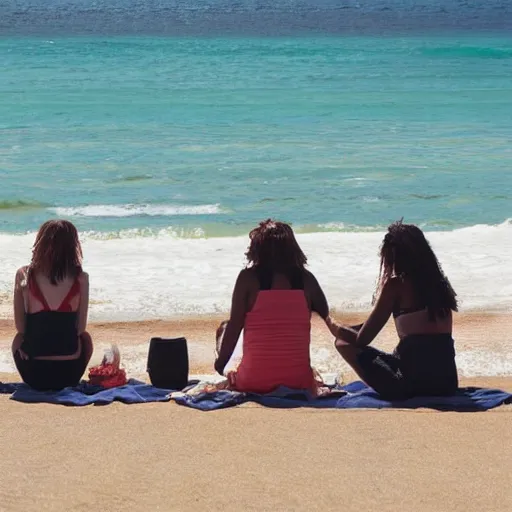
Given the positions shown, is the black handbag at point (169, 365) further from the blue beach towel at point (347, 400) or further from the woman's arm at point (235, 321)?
the blue beach towel at point (347, 400)

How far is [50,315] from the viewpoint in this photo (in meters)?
6.11

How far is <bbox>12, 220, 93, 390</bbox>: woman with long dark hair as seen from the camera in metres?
6.07

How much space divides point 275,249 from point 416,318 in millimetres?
777

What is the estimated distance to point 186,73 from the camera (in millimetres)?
39562

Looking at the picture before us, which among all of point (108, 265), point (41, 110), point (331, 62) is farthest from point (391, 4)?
point (108, 265)

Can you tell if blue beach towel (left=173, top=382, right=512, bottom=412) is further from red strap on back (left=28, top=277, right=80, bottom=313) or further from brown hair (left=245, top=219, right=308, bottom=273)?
red strap on back (left=28, top=277, right=80, bottom=313)

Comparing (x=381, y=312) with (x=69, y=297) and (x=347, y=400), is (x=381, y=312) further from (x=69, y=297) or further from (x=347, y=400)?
(x=69, y=297)

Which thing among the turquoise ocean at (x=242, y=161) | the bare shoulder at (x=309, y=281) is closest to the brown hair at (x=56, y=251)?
the bare shoulder at (x=309, y=281)

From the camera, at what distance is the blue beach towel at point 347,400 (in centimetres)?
575

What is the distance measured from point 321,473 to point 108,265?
723 centimetres

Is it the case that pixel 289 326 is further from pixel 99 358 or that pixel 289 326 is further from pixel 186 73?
pixel 186 73

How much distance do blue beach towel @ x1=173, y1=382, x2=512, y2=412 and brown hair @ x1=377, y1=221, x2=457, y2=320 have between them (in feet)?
1.40

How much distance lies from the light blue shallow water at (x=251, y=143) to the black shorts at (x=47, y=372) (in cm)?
874

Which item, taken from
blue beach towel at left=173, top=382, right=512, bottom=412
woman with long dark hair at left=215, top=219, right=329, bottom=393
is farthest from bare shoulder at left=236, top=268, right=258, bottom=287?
blue beach towel at left=173, top=382, right=512, bottom=412
